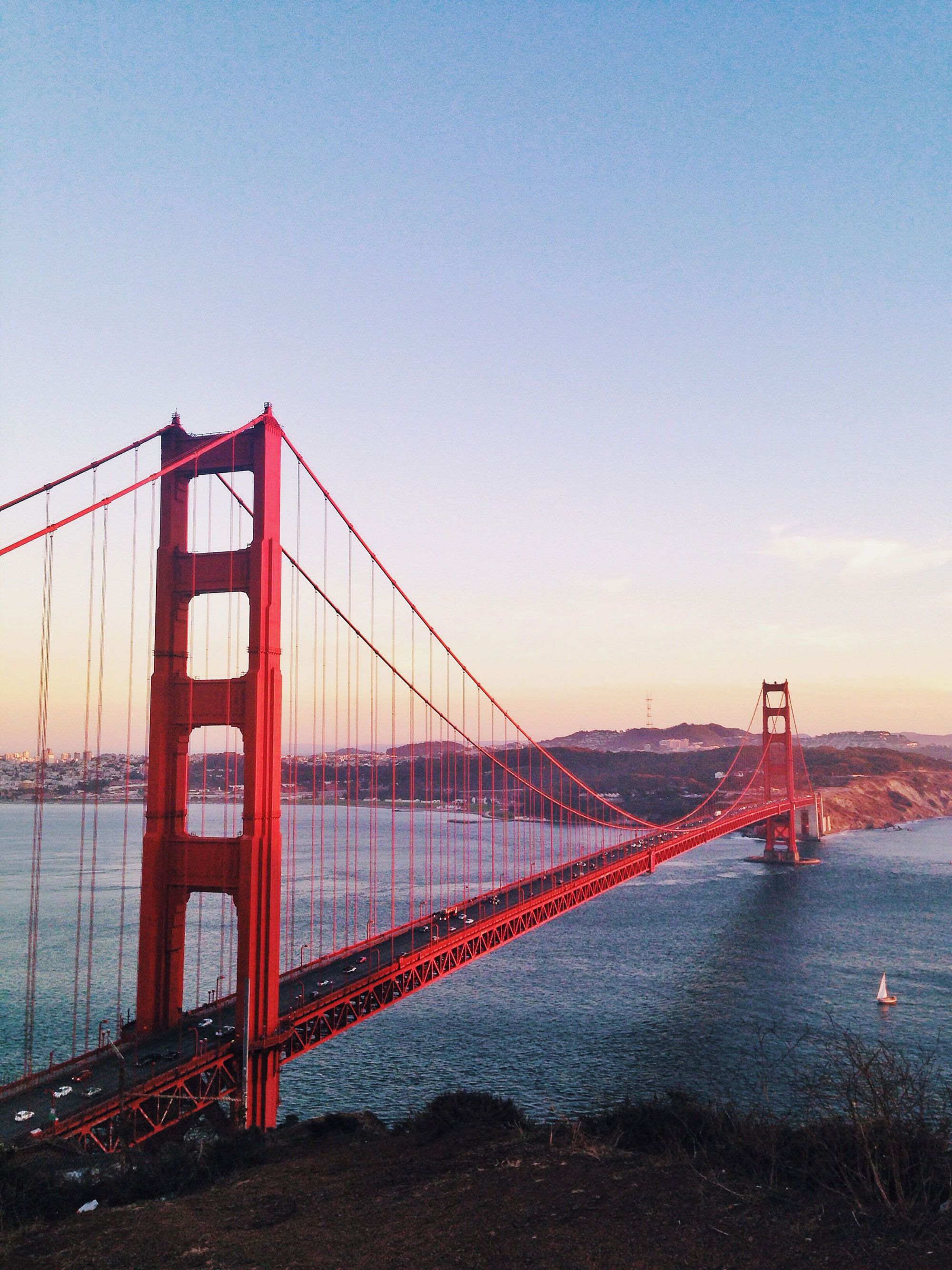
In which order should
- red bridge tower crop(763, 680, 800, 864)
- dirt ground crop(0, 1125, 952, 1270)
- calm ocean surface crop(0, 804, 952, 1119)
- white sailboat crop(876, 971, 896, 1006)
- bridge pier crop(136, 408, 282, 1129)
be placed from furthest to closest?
red bridge tower crop(763, 680, 800, 864) → white sailboat crop(876, 971, 896, 1006) → calm ocean surface crop(0, 804, 952, 1119) → bridge pier crop(136, 408, 282, 1129) → dirt ground crop(0, 1125, 952, 1270)

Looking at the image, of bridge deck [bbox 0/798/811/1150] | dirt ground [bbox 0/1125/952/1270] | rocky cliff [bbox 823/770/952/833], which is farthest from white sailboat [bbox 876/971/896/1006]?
rocky cliff [bbox 823/770/952/833]

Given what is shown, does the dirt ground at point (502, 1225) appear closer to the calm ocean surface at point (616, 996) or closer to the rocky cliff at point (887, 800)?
the calm ocean surface at point (616, 996)

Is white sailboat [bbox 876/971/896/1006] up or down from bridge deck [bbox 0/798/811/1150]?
down

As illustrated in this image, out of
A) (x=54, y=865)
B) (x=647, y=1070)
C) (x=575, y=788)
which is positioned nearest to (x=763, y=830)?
(x=575, y=788)

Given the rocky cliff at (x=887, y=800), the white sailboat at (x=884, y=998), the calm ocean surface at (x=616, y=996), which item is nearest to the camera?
the calm ocean surface at (x=616, y=996)

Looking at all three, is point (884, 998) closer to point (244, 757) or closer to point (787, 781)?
point (244, 757)

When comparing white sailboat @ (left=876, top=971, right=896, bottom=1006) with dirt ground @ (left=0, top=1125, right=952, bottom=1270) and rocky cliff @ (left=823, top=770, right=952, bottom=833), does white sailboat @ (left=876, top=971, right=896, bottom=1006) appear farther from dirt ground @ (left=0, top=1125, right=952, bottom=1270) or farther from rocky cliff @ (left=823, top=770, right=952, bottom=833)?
rocky cliff @ (left=823, top=770, right=952, bottom=833)

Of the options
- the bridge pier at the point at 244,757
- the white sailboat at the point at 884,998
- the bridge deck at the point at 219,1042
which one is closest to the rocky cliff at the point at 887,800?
the white sailboat at the point at 884,998
